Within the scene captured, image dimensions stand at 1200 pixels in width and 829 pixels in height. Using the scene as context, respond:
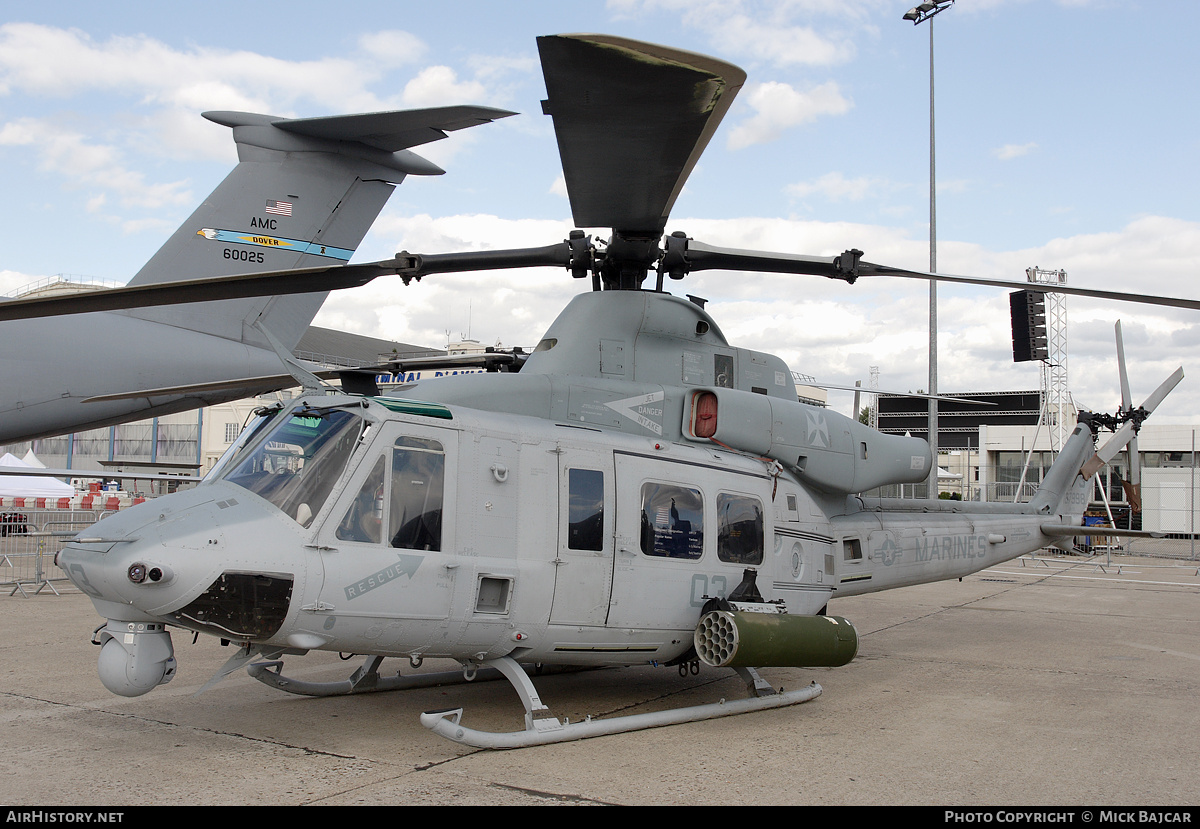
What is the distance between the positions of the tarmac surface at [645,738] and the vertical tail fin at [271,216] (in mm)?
3491

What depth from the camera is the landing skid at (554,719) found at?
18.0 ft

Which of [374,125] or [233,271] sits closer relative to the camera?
[374,125]

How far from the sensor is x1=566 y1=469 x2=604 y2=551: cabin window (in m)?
6.48

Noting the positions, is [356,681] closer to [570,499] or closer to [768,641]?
[570,499]

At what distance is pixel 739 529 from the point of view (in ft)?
24.5

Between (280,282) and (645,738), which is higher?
(280,282)

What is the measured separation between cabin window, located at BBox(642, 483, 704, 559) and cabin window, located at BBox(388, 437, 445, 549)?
168cm

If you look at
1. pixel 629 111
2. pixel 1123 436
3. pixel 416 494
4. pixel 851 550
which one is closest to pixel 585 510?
pixel 416 494

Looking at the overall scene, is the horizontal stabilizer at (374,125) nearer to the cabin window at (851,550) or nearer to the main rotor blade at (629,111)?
the main rotor blade at (629,111)

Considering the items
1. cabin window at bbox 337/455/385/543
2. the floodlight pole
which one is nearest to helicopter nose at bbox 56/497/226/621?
cabin window at bbox 337/455/385/543

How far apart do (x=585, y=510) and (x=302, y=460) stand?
202 cm

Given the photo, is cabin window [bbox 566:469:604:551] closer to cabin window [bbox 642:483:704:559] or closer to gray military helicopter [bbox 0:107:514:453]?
cabin window [bbox 642:483:704:559]

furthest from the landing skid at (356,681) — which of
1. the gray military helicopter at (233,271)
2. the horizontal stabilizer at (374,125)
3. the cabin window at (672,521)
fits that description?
the horizontal stabilizer at (374,125)
